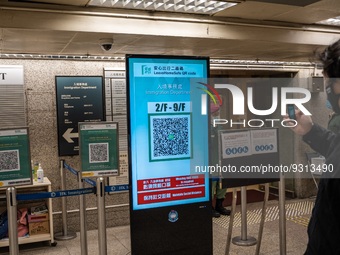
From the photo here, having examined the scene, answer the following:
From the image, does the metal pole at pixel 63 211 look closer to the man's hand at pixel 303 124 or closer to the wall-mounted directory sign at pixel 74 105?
the wall-mounted directory sign at pixel 74 105

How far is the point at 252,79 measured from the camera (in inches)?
259

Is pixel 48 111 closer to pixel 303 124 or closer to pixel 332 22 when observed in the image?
pixel 332 22

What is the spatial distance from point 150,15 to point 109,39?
0.48 meters

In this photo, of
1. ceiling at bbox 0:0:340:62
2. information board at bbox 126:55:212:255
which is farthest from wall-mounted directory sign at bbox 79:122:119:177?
ceiling at bbox 0:0:340:62

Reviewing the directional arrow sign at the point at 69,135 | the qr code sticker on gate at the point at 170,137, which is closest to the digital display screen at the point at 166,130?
the qr code sticker on gate at the point at 170,137

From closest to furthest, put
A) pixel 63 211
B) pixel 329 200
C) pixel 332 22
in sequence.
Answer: pixel 329 200
pixel 332 22
pixel 63 211

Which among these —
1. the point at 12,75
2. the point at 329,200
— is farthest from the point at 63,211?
the point at 329,200

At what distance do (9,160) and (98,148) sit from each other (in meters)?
0.69

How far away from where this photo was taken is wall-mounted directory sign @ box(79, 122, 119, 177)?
3227 millimetres

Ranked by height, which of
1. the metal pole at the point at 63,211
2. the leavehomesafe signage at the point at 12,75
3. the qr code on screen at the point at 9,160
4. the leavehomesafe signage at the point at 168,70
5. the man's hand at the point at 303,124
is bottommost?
the metal pole at the point at 63,211

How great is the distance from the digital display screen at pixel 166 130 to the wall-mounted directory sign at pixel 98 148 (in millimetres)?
272

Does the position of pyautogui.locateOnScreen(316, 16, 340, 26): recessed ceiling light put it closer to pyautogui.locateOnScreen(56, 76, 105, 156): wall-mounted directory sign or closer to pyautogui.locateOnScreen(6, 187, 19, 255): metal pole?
pyautogui.locateOnScreen(56, 76, 105, 156): wall-mounted directory sign

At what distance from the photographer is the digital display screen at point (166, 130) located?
3115mm

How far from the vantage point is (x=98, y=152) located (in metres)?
3.27
